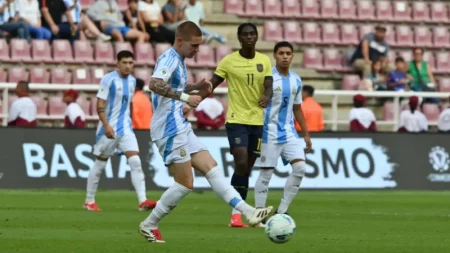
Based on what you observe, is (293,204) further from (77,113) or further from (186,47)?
(186,47)

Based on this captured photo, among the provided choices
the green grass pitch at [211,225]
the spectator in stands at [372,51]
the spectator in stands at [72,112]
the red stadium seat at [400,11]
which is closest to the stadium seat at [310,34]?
the spectator in stands at [372,51]

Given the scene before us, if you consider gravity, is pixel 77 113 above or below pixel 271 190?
above

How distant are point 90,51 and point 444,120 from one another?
7413 millimetres

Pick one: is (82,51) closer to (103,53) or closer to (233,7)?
(103,53)

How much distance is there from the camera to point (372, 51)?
28.8m

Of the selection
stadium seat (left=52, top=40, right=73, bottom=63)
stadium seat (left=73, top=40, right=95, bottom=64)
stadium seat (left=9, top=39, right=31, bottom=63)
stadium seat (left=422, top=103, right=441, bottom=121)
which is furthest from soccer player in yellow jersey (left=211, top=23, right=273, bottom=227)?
stadium seat (left=422, top=103, right=441, bottom=121)

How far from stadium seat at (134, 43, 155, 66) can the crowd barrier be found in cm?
462

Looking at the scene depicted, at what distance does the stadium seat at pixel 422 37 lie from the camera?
31.5 meters

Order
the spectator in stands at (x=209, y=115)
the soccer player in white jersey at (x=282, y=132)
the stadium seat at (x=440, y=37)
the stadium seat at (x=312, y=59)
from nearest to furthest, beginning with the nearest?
the soccer player in white jersey at (x=282, y=132), the spectator in stands at (x=209, y=115), the stadium seat at (x=312, y=59), the stadium seat at (x=440, y=37)

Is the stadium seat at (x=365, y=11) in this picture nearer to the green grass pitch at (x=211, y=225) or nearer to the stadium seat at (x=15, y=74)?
the stadium seat at (x=15, y=74)

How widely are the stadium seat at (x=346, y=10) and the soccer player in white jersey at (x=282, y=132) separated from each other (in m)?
16.2

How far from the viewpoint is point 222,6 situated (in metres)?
30.1

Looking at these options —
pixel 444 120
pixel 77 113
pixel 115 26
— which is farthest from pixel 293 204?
pixel 115 26

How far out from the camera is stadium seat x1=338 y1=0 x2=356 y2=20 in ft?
102
